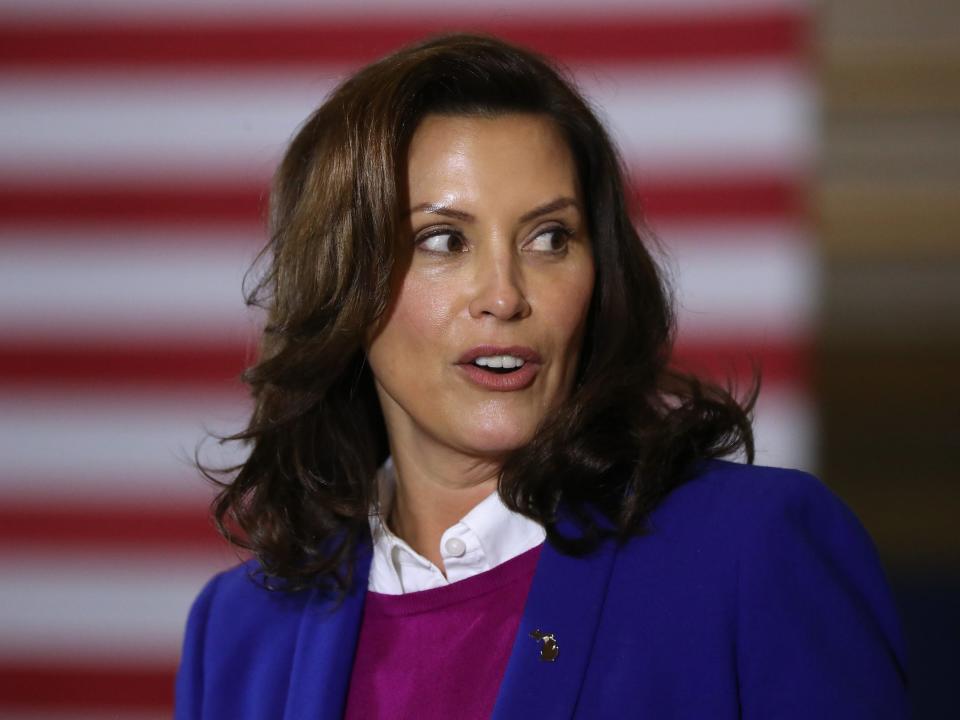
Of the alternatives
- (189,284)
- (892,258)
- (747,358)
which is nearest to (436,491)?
(747,358)

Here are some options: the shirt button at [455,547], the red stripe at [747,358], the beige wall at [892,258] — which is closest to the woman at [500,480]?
the shirt button at [455,547]

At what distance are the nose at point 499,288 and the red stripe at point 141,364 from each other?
1024 mm

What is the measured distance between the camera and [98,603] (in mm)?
2264

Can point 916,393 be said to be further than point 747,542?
Yes

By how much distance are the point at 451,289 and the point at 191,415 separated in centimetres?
118

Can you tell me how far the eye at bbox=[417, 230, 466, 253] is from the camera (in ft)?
3.83

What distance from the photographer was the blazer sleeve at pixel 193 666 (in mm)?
1312

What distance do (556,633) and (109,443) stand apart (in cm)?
138

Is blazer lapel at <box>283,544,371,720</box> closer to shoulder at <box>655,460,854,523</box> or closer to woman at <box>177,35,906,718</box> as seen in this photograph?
woman at <box>177,35,906,718</box>

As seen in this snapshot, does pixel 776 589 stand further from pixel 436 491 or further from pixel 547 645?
pixel 436 491

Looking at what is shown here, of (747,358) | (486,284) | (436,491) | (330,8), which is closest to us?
(486,284)

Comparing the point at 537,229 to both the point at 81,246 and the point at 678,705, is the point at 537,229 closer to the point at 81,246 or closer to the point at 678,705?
the point at 678,705

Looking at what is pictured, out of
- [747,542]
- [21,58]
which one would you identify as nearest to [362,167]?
[747,542]

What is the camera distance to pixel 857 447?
404 cm
